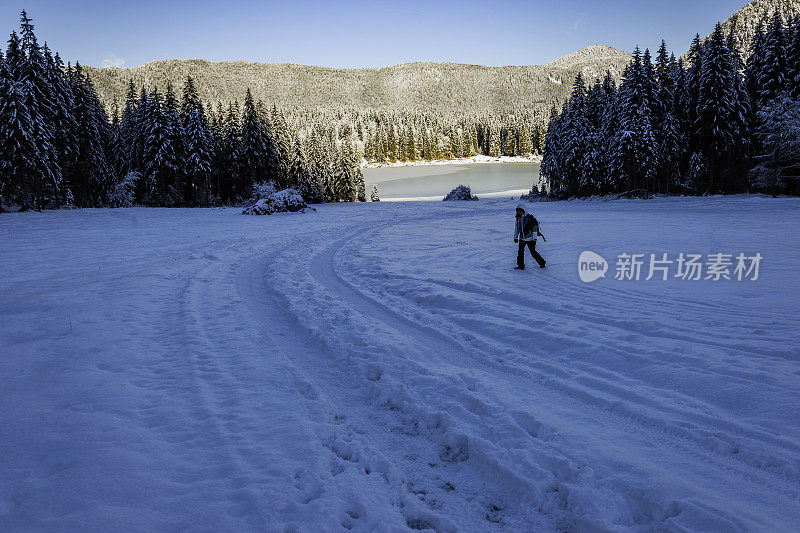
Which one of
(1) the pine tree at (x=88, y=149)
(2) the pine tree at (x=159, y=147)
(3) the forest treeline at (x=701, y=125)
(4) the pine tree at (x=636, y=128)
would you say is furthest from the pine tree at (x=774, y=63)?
(1) the pine tree at (x=88, y=149)

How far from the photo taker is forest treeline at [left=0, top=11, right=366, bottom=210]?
31.6 m

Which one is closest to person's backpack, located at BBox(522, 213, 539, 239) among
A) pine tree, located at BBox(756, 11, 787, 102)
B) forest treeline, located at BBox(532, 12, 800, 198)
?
forest treeline, located at BBox(532, 12, 800, 198)

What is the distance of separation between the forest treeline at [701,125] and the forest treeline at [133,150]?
119 ft

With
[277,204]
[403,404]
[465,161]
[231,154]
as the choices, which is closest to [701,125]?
[277,204]

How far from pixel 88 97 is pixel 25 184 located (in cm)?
1382

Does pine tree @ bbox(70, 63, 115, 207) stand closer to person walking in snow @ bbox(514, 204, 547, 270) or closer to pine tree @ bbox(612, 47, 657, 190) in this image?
person walking in snow @ bbox(514, 204, 547, 270)

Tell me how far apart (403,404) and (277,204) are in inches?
1265

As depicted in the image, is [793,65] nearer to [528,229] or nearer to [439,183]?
[528,229]

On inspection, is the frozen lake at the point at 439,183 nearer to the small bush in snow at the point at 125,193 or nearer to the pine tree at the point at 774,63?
the pine tree at the point at 774,63

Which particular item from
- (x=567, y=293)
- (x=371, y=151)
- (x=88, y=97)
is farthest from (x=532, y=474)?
(x=371, y=151)

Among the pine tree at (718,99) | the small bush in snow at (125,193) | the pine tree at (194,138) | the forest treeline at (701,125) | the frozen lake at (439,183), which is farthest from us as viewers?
the frozen lake at (439,183)

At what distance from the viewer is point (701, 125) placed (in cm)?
3841

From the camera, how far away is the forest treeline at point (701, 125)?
32594mm

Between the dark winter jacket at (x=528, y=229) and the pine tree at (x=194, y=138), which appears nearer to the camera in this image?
the dark winter jacket at (x=528, y=229)
